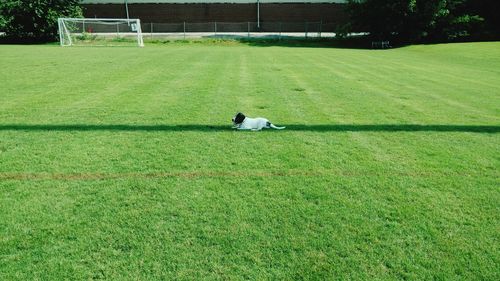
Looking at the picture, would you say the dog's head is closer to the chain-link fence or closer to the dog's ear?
the dog's ear

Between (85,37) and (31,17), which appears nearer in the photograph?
(31,17)

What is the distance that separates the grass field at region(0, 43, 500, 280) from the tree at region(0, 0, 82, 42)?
1069 inches

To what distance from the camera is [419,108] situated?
26.1 ft

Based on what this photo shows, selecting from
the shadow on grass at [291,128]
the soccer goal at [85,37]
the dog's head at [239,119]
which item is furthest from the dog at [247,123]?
the soccer goal at [85,37]

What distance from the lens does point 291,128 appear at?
6.34m

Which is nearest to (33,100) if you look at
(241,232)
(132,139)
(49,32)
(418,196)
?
(132,139)

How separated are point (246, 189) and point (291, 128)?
2.47 meters

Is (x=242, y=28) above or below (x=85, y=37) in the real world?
above

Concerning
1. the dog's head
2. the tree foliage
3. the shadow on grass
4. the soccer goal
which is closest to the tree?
the soccer goal

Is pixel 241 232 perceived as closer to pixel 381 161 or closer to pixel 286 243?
pixel 286 243

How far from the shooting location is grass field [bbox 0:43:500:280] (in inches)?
116

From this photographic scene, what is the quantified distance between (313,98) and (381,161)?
4.03m

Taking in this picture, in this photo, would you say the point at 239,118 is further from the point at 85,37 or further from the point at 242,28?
the point at 242,28

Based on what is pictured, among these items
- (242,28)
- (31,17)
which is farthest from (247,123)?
(242,28)
